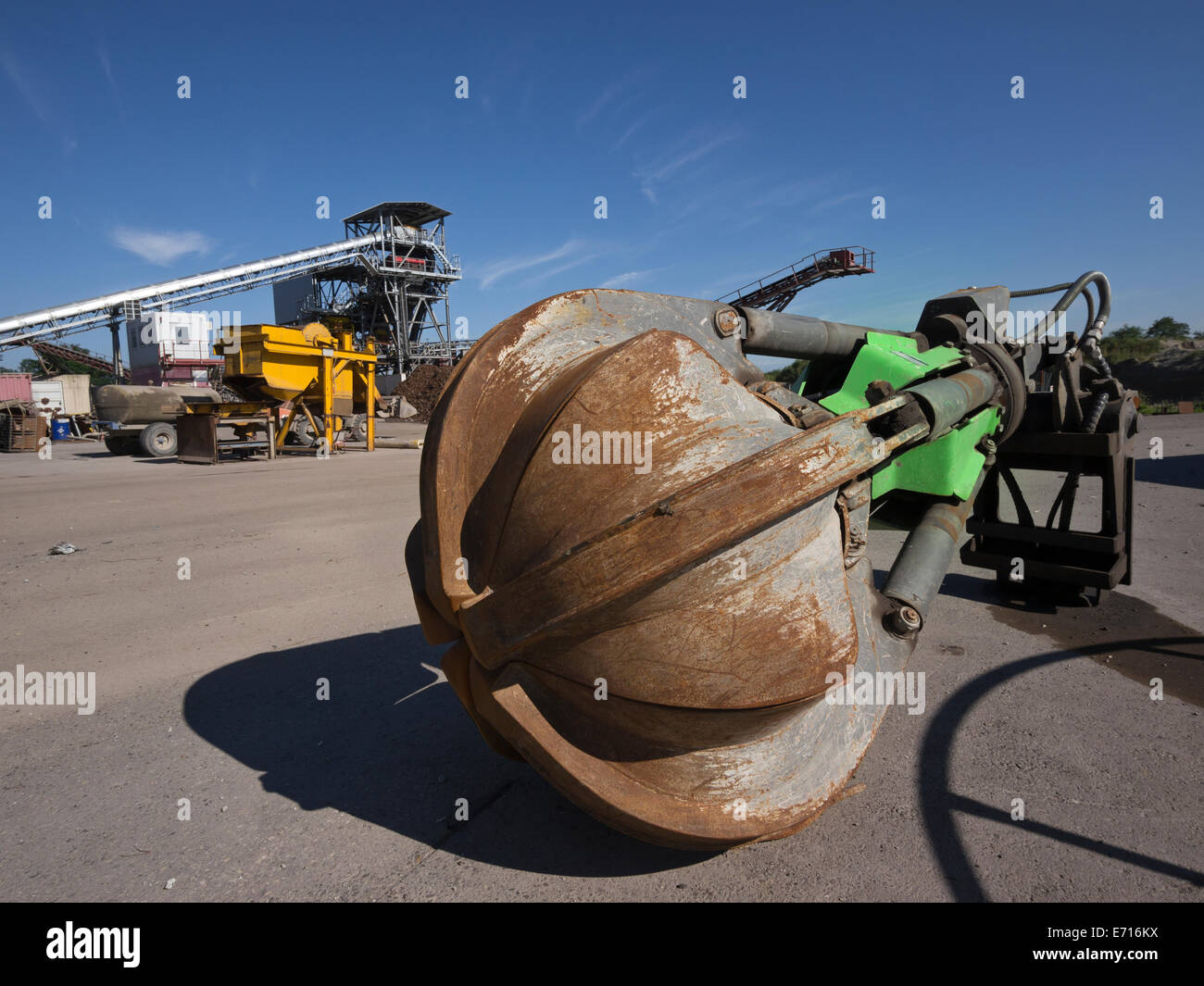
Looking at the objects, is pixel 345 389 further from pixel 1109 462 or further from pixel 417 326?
pixel 417 326

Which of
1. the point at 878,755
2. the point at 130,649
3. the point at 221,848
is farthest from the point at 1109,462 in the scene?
the point at 130,649

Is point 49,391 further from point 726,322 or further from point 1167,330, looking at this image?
point 1167,330

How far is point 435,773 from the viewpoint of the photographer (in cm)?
230

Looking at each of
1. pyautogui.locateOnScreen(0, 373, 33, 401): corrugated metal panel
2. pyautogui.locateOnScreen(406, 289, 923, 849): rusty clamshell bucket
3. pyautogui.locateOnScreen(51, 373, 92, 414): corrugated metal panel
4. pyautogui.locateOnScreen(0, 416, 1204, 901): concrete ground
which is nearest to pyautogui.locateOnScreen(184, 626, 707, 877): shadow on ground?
pyautogui.locateOnScreen(0, 416, 1204, 901): concrete ground

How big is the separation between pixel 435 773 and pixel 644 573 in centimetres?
144

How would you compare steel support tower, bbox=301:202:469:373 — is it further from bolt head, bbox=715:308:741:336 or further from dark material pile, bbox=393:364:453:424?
bolt head, bbox=715:308:741:336

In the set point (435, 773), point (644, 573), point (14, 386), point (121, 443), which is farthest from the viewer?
point (14, 386)

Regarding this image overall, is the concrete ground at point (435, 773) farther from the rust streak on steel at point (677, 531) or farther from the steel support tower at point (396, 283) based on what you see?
the steel support tower at point (396, 283)

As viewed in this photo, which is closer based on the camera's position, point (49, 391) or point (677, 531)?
point (677, 531)

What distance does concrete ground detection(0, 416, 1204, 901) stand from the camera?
5.87 ft

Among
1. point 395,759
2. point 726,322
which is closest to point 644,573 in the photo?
point 726,322

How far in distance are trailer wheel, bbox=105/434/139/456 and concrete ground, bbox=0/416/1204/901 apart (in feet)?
41.6

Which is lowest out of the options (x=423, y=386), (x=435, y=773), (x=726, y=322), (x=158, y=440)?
(x=435, y=773)

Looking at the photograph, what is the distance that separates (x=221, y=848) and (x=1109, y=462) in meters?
4.89
